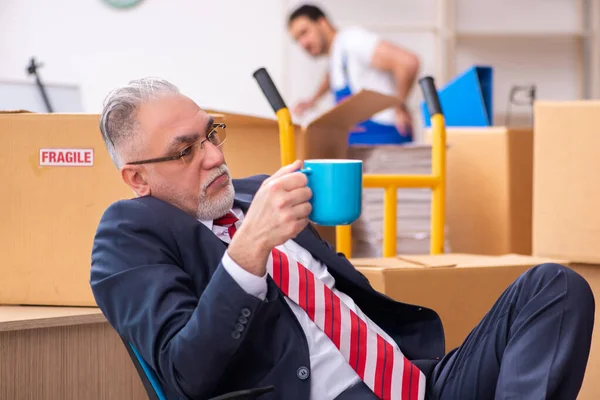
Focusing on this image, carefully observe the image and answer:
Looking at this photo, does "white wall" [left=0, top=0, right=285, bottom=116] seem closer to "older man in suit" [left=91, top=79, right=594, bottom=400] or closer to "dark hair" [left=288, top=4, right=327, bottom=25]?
"dark hair" [left=288, top=4, right=327, bottom=25]

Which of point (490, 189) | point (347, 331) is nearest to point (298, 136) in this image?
point (490, 189)

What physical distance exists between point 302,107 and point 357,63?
54cm

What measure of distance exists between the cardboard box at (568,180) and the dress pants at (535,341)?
795mm

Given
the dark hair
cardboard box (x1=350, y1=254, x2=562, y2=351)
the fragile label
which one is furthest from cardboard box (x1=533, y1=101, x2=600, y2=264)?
the dark hair

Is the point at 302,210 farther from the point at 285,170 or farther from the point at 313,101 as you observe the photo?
the point at 313,101

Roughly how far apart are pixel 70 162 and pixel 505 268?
1003 millimetres

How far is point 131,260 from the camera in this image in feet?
3.63

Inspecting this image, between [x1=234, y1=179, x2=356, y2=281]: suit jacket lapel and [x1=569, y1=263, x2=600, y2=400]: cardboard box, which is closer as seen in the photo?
[x1=234, y1=179, x2=356, y2=281]: suit jacket lapel

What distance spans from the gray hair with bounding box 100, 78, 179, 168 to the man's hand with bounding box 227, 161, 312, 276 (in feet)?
1.14

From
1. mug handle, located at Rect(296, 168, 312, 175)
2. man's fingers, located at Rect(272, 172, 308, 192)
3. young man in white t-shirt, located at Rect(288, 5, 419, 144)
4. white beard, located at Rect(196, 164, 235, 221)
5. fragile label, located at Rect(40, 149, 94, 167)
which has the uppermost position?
young man in white t-shirt, located at Rect(288, 5, 419, 144)

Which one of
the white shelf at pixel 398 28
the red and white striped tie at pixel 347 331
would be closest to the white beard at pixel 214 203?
the red and white striped tie at pixel 347 331

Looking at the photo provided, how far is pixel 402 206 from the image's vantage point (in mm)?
2379

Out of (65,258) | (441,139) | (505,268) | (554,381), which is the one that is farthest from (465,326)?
(65,258)

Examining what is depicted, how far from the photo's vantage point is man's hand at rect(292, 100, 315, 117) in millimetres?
5145
